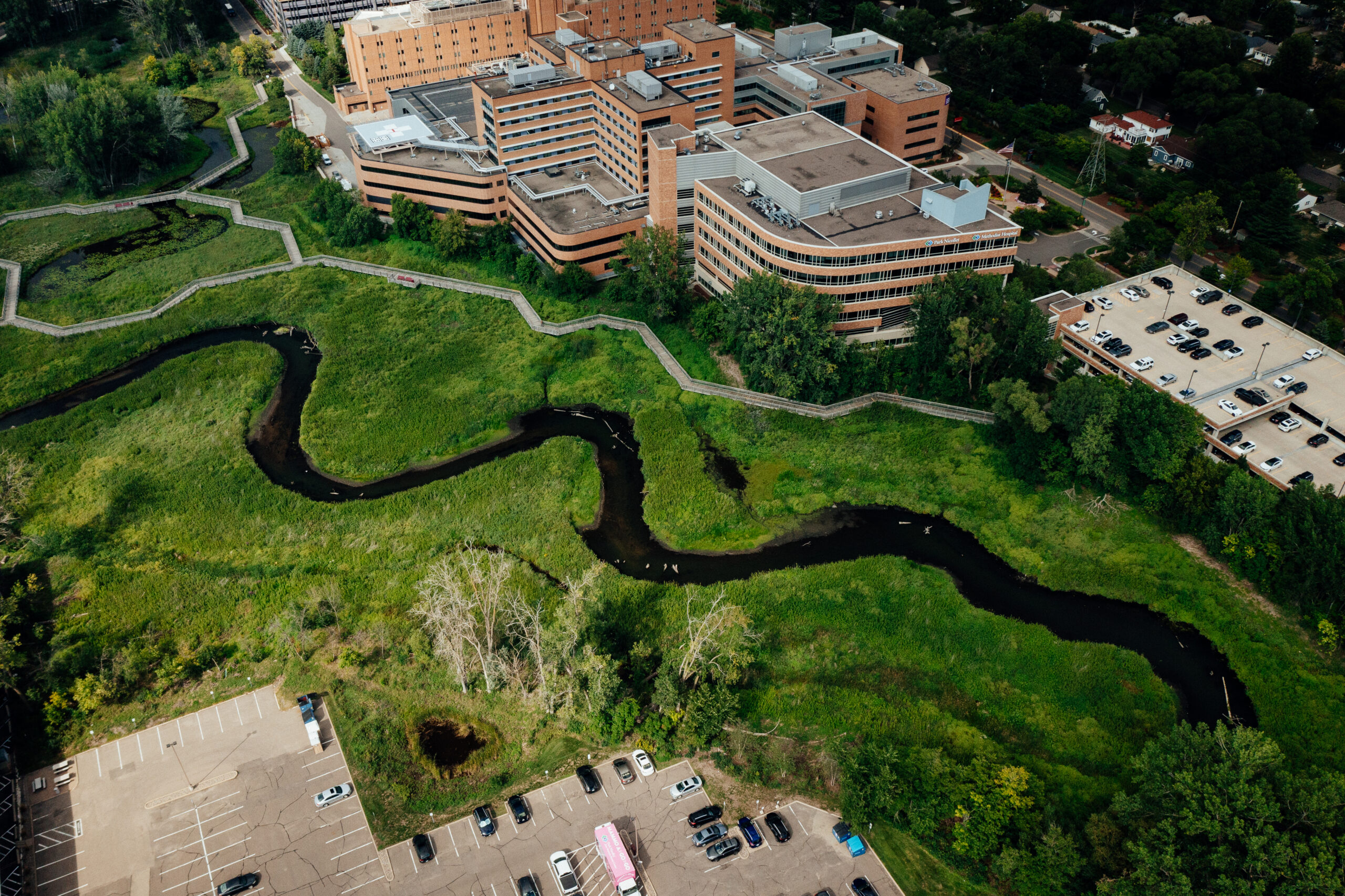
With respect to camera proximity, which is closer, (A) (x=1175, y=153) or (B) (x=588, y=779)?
(B) (x=588, y=779)

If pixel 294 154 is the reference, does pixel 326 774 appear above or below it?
below

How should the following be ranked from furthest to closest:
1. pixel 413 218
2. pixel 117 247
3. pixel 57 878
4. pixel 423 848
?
pixel 117 247 < pixel 413 218 < pixel 423 848 < pixel 57 878

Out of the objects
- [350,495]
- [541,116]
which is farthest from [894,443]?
[541,116]

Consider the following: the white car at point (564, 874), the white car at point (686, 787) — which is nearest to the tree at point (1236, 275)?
the white car at point (686, 787)

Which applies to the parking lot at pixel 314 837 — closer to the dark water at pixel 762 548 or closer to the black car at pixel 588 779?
the black car at pixel 588 779

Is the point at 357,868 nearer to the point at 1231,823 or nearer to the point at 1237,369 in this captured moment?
the point at 1231,823

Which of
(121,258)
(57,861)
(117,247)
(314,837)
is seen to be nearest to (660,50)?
(121,258)

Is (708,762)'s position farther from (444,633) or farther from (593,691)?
(444,633)
